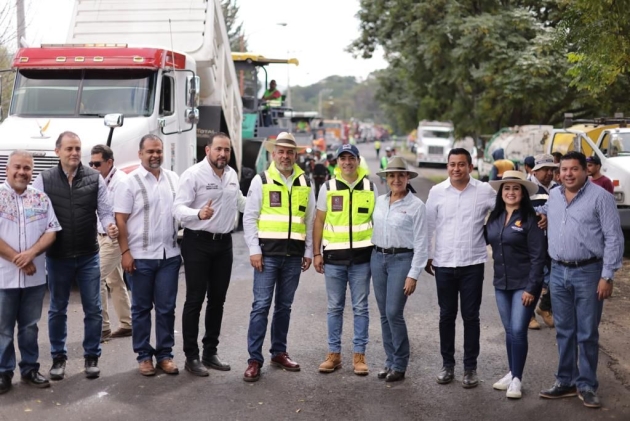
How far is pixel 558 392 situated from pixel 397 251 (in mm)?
1625

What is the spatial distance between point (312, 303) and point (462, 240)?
393cm

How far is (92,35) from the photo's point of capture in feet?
47.3

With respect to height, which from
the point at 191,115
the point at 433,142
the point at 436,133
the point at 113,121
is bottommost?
the point at 433,142

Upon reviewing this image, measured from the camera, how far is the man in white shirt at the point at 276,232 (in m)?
7.30

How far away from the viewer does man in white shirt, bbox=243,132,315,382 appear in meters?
7.30

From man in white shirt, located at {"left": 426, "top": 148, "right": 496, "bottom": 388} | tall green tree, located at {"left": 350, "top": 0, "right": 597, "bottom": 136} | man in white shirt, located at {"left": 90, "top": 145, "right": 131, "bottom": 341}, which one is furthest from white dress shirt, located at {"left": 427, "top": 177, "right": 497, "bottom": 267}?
tall green tree, located at {"left": 350, "top": 0, "right": 597, "bottom": 136}

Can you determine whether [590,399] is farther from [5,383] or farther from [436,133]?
[436,133]

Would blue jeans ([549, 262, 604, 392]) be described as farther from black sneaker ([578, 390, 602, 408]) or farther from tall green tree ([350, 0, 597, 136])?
tall green tree ([350, 0, 597, 136])

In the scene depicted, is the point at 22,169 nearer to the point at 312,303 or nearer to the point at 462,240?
the point at 462,240

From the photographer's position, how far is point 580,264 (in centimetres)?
655

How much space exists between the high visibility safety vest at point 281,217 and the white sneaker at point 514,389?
1.98 m

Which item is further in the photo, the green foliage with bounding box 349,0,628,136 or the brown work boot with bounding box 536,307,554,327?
the green foliage with bounding box 349,0,628,136

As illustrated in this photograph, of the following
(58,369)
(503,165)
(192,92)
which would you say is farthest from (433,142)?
(58,369)

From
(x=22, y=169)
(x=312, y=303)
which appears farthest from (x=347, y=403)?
(x=312, y=303)
